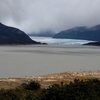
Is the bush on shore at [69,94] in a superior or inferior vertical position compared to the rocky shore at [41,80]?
superior

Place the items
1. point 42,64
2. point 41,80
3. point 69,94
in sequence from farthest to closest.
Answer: point 42,64 < point 41,80 < point 69,94

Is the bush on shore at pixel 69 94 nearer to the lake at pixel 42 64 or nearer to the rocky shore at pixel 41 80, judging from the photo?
the rocky shore at pixel 41 80

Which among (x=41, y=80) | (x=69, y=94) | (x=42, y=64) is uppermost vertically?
(x=69, y=94)

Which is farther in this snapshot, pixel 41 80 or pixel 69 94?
pixel 41 80

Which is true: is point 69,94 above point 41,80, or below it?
above

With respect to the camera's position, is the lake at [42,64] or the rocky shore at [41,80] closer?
the rocky shore at [41,80]

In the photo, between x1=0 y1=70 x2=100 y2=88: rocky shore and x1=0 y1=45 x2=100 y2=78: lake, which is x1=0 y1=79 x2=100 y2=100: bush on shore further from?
x1=0 y1=45 x2=100 y2=78: lake

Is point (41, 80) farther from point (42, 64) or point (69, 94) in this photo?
point (42, 64)

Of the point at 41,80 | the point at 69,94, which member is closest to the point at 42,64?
the point at 41,80

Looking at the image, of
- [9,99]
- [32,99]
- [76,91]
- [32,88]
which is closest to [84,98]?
[76,91]

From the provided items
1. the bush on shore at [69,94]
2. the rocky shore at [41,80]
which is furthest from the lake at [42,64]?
the bush on shore at [69,94]

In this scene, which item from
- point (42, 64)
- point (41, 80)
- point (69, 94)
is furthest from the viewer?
point (42, 64)
